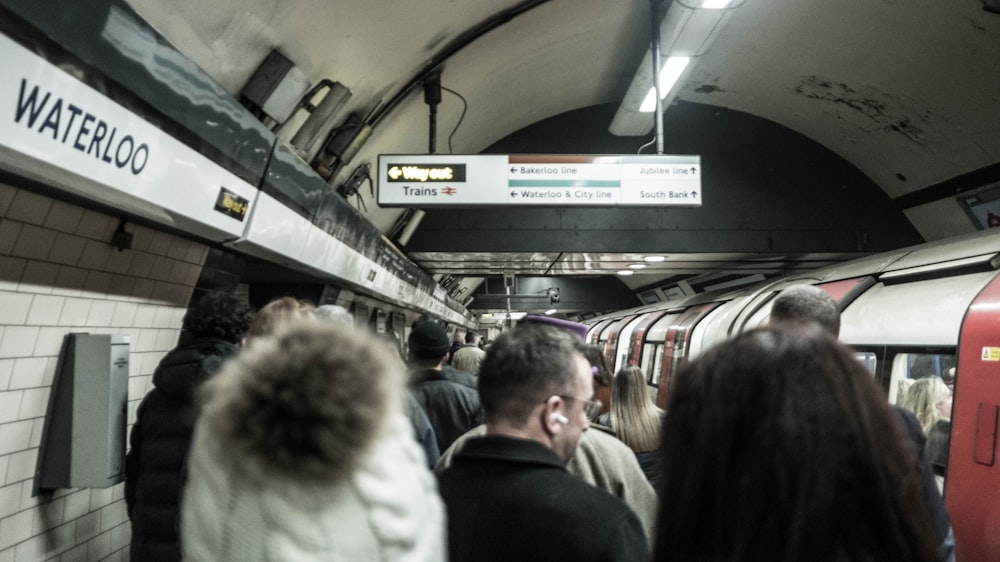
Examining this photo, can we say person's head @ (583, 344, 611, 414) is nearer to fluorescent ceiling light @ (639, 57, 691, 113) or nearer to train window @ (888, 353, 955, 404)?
train window @ (888, 353, 955, 404)

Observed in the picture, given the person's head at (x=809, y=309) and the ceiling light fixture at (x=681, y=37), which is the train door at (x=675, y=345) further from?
the person's head at (x=809, y=309)

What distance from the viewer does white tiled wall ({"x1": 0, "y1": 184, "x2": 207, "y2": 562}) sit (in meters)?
3.12

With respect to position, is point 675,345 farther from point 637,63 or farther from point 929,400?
point 929,400

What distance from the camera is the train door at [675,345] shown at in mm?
9345

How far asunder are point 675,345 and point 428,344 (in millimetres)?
6606

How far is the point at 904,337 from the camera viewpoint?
169 inches

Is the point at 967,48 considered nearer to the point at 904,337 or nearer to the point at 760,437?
the point at 904,337

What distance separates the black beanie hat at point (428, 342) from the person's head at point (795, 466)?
281cm

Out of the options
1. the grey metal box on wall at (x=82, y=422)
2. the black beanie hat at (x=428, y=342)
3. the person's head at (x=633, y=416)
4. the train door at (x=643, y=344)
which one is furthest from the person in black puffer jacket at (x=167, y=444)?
the train door at (x=643, y=344)

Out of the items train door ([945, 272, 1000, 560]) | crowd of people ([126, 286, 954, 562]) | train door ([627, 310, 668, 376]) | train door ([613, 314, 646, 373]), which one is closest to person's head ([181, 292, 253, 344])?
crowd of people ([126, 286, 954, 562])

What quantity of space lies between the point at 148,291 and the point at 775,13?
6.23 meters

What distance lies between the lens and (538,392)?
1.74 metres

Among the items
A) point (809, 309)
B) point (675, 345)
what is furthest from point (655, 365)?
point (809, 309)

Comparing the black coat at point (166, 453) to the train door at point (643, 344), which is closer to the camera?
the black coat at point (166, 453)
